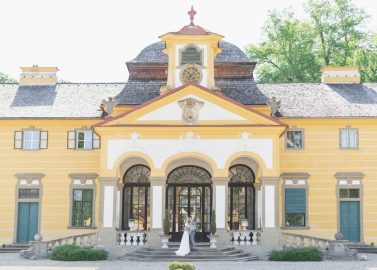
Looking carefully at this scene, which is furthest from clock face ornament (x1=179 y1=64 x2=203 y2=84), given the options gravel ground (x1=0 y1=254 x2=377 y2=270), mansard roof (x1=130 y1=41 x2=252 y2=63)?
gravel ground (x1=0 y1=254 x2=377 y2=270)

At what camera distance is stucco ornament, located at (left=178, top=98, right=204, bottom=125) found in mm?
31062

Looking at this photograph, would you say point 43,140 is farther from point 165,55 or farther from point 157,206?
point 157,206

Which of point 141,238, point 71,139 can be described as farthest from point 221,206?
point 71,139

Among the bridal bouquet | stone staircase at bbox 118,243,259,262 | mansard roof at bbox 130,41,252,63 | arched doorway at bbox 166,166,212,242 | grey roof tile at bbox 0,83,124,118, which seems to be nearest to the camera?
stone staircase at bbox 118,243,259,262

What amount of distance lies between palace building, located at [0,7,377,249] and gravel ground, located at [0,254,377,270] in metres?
4.08

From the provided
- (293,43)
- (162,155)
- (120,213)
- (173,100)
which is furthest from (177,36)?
(293,43)

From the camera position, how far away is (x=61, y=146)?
35.2 meters

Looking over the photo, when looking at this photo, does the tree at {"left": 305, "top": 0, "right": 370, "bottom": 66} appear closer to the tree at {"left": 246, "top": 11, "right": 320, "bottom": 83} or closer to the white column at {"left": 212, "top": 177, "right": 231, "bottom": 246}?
the tree at {"left": 246, "top": 11, "right": 320, "bottom": 83}

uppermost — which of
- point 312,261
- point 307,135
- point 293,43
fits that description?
point 293,43

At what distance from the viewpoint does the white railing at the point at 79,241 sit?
1215 inches

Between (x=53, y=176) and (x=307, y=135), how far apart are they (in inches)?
516

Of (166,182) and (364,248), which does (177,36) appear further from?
(364,248)

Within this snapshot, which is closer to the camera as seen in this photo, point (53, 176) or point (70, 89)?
point (53, 176)

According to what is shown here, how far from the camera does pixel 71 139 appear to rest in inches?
1388
